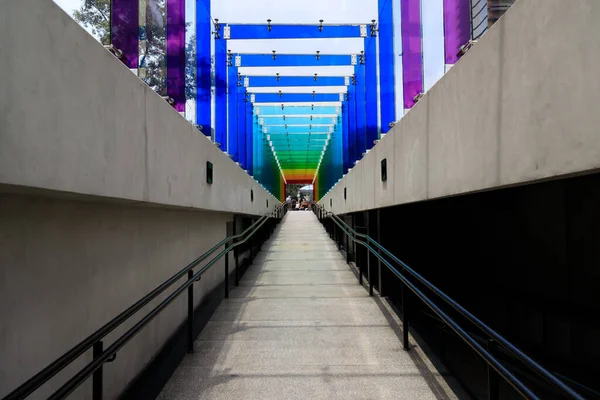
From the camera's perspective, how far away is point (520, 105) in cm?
184

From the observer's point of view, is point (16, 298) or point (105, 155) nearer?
point (16, 298)

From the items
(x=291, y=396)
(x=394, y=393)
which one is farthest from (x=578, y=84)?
(x=291, y=396)

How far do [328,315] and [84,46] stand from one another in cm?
332

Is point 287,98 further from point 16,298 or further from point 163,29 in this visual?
point 16,298

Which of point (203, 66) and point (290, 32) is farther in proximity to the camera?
point (290, 32)

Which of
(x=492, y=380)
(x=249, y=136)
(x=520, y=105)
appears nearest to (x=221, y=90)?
(x=249, y=136)

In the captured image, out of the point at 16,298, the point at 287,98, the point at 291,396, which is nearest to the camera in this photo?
the point at 16,298

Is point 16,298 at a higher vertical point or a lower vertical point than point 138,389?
higher

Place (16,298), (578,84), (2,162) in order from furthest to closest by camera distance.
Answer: (16,298), (578,84), (2,162)

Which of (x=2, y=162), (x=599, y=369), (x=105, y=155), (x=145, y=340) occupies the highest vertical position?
(x=105, y=155)

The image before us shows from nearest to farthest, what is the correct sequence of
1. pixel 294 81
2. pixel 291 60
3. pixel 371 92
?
pixel 371 92
pixel 291 60
pixel 294 81

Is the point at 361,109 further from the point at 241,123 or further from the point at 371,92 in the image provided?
the point at 241,123

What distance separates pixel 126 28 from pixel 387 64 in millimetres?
4579

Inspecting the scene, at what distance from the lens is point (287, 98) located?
12.4 meters
